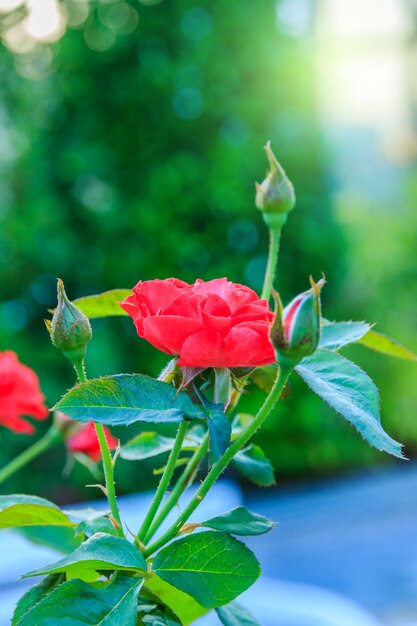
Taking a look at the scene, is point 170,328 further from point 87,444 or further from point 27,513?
point 87,444

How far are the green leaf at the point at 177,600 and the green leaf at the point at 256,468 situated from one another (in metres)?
0.06

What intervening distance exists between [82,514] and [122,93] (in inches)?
96.0

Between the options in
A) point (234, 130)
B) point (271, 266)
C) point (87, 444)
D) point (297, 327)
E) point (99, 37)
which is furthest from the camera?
point (234, 130)

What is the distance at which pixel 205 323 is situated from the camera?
0.30 metres

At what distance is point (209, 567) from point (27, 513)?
8cm

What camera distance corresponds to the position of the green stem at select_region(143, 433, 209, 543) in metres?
0.34

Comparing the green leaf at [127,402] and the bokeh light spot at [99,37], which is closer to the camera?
the green leaf at [127,402]

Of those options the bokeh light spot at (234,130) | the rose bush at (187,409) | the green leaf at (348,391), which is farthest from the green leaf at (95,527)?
the bokeh light spot at (234,130)

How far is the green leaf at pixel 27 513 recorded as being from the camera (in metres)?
0.34

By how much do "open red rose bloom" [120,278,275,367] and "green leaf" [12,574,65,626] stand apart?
103mm

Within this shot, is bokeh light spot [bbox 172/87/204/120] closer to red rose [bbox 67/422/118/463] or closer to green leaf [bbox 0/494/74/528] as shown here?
red rose [bbox 67/422/118/463]

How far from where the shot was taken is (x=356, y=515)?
2850mm

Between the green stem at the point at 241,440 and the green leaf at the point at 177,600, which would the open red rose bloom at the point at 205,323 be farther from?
the green leaf at the point at 177,600

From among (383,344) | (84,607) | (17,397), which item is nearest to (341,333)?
(383,344)
